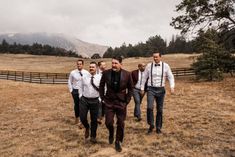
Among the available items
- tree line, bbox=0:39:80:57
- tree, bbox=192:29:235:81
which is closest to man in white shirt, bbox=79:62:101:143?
tree, bbox=192:29:235:81

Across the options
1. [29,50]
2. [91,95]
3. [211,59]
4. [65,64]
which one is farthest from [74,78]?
[29,50]

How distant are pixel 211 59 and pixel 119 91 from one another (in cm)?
2432

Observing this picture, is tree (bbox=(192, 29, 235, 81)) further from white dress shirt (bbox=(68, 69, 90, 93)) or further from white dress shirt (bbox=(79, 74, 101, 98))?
white dress shirt (bbox=(79, 74, 101, 98))

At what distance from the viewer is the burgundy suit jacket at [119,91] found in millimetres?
9000

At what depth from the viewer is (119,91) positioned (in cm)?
906

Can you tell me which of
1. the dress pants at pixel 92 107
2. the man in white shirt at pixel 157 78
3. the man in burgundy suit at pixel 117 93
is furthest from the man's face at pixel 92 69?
the man in white shirt at pixel 157 78

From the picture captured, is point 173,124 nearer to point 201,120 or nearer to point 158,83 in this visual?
point 201,120

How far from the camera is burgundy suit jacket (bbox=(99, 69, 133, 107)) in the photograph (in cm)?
900

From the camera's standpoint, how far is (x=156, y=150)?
368 inches

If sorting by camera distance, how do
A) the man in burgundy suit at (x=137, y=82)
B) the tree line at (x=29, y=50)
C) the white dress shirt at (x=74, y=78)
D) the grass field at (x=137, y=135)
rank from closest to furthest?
the grass field at (x=137, y=135) → the white dress shirt at (x=74, y=78) → the man in burgundy suit at (x=137, y=82) → the tree line at (x=29, y=50)

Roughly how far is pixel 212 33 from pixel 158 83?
24.9 meters

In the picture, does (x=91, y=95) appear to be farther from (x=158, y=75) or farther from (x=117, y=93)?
(x=158, y=75)

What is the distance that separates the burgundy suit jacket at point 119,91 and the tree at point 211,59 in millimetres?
23074

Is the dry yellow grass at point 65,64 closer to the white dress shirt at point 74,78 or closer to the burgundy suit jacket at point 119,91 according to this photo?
the white dress shirt at point 74,78
